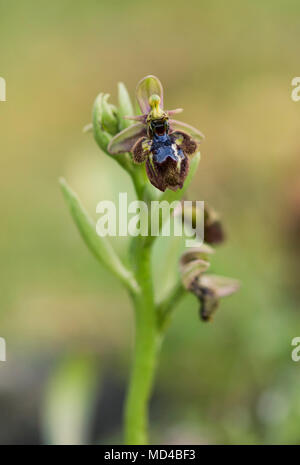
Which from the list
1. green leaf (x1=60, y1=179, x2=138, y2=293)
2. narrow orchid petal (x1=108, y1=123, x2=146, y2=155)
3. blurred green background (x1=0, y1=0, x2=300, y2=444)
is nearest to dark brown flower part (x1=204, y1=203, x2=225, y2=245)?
green leaf (x1=60, y1=179, x2=138, y2=293)

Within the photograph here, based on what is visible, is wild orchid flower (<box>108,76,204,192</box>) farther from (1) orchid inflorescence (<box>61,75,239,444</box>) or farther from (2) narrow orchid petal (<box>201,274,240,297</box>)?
(2) narrow orchid petal (<box>201,274,240,297</box>)

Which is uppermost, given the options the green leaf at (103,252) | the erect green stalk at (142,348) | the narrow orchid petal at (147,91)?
the narrow orchid petal at (147,91)

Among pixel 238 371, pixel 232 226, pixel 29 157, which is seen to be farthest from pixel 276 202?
pixel 29 157

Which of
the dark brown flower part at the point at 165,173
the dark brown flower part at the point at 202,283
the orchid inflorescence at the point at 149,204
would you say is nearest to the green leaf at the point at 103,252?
the orchid inflorescence at the point at 149,204

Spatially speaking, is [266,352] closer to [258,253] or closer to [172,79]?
[258,253]

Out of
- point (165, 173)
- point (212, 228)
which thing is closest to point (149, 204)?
point (165, 173)

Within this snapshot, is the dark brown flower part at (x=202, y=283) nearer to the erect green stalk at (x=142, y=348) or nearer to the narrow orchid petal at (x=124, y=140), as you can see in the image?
the erect green stalk at (x=142, y=348)
